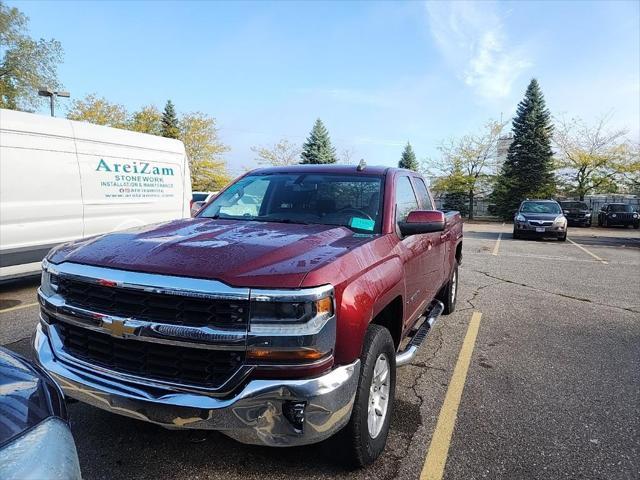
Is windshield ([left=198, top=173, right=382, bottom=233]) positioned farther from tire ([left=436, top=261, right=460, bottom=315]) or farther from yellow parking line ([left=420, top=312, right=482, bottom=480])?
tire ([left=436, top=261, right=460, bottom=315])

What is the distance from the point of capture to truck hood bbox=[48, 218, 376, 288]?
214cm

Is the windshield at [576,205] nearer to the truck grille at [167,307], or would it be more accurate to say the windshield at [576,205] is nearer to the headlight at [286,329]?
the headlight at [286,329]

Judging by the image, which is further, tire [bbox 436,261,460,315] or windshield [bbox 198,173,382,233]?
tire [bbox 436,261,460,315]

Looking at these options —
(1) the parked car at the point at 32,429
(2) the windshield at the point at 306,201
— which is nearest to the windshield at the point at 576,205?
(2) the windshield at the point at 306,201

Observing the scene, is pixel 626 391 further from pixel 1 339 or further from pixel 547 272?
pixel 547 272

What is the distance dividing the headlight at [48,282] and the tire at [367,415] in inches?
71.0

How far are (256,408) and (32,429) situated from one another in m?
0.96

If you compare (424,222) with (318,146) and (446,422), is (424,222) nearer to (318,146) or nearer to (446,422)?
(446,422)

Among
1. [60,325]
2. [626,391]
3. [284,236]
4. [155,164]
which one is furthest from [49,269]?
[155,164]

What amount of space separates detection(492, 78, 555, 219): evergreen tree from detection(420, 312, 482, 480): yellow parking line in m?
36.2

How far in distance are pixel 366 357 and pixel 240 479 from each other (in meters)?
0.97

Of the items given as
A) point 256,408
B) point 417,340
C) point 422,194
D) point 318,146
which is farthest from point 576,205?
point 256,408

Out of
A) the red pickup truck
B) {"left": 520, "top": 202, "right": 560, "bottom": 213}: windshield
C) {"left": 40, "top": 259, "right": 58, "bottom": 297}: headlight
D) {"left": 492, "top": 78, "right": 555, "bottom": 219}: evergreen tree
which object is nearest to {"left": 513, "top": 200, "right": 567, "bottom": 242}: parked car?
{"left": 520, "top": 202, "right": 560, "bottom": 213}: windshield

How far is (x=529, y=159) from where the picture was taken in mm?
37844
